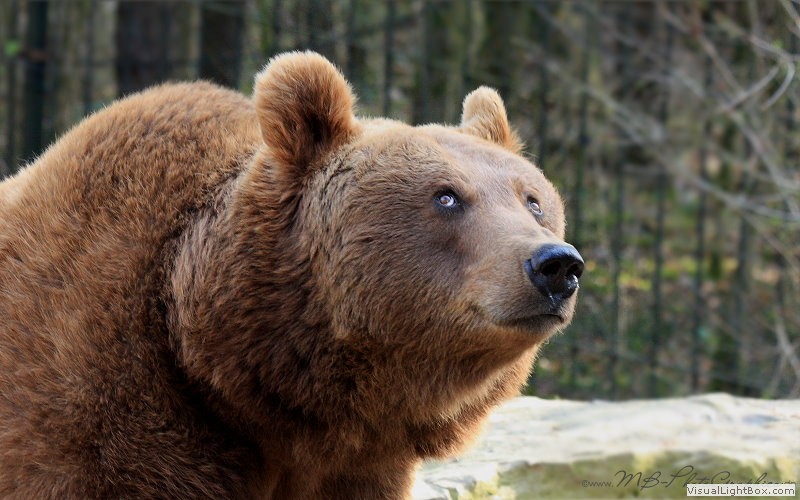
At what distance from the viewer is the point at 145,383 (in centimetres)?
346

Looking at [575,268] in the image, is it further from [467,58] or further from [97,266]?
[467,58]

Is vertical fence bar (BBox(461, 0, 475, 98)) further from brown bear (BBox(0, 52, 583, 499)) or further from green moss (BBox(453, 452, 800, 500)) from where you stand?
brown bear (BBox(0, 52, 583, 499))

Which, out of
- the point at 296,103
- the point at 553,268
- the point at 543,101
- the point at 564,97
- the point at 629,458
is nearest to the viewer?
the point at 553,268

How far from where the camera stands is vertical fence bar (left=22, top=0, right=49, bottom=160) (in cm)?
798

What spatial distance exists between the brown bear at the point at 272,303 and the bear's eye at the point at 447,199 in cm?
1

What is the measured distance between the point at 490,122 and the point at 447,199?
79 cm

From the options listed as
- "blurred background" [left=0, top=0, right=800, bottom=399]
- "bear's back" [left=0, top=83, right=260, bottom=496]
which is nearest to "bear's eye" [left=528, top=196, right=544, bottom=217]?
"bear's back" [left=0, top=83, right=260, bottom=496]

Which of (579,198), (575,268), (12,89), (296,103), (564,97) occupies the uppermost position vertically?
(296,103)

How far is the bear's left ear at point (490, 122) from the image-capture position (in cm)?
415

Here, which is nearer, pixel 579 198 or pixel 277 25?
pixel 277 25

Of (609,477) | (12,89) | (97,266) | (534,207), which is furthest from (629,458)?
(12,89)

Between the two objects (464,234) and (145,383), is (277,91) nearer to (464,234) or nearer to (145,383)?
(464,234)

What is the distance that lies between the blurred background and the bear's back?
397 cm

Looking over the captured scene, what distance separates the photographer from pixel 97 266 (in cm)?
353
